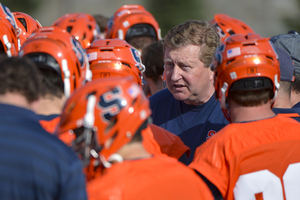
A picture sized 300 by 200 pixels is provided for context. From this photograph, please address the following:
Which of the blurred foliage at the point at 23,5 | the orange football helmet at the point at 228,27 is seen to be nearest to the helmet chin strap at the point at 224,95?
the orange football helmet at the point at 228,27

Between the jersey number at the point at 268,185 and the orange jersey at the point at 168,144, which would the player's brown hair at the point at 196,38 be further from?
the jersey number at the point at 268,185

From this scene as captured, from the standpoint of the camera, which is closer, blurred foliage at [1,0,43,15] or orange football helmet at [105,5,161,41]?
orange football helmet at [105,5,161,41]

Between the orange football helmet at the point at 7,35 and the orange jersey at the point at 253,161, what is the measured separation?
2.02 m

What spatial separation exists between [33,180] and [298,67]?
10.5 ft

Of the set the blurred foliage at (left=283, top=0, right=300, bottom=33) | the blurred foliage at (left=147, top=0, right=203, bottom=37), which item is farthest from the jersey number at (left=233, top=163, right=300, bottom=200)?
the blurred foliage at (left=283, top=0, right=300, bottom=33)

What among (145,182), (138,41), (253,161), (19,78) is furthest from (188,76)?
(138,41)

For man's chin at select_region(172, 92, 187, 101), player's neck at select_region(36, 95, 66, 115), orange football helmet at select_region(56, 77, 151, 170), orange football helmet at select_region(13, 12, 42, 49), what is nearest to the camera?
orange football helmet at select_region(56, 77, 151, 170)

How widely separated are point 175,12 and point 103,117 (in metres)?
12.9

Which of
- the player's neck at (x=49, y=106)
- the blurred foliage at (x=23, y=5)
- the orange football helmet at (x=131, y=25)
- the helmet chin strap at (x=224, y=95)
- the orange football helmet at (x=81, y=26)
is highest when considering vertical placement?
the helmet chin strap at (x=224, y=95)

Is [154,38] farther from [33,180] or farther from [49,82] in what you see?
[33,180]

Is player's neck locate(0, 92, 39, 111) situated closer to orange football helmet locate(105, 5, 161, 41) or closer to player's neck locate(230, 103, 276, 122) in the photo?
player's neck locate(230, 103, 276, 122)

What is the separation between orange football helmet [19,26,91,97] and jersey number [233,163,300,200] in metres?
1.34

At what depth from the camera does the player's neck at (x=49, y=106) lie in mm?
2645

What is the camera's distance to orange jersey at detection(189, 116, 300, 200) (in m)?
2.54
